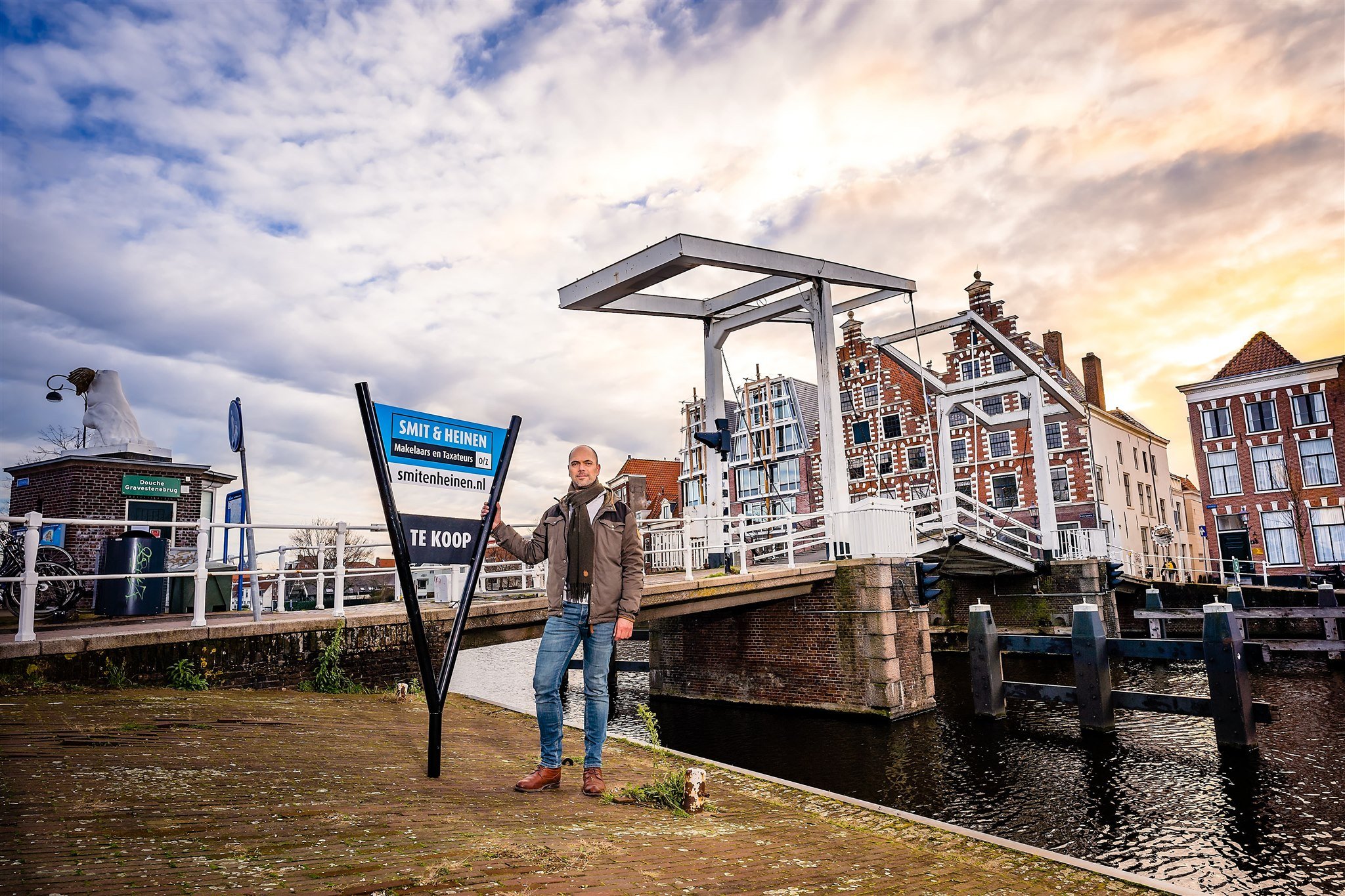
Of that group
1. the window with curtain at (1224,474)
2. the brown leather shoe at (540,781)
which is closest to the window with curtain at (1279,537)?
the window with curtain at (1224,474)

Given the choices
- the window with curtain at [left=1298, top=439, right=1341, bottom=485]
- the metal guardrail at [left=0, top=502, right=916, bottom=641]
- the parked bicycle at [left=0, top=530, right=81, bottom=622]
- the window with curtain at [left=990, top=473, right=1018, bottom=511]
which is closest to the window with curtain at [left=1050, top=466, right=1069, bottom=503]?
the window with curtain at [left=990, top=473, right=1018, bottom=511]

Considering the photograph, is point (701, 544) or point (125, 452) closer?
point (125, 452)

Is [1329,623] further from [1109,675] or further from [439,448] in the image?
[439,448]

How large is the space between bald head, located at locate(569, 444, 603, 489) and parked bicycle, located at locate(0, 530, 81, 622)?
290 inches

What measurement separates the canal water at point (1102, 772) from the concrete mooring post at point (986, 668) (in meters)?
0.33

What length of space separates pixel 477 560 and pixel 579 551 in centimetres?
91

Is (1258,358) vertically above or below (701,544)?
above

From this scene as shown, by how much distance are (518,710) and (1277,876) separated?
692 cm

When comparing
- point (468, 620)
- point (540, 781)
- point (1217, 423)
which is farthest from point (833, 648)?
point (1217, 423)

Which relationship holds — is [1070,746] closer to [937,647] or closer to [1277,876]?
[1277,876]

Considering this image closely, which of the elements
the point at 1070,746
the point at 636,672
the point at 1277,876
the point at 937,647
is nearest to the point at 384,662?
the point at 1277,876

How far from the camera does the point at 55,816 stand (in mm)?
3055

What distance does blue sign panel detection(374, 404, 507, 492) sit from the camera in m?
4.88

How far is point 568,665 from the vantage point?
441 centimetres
